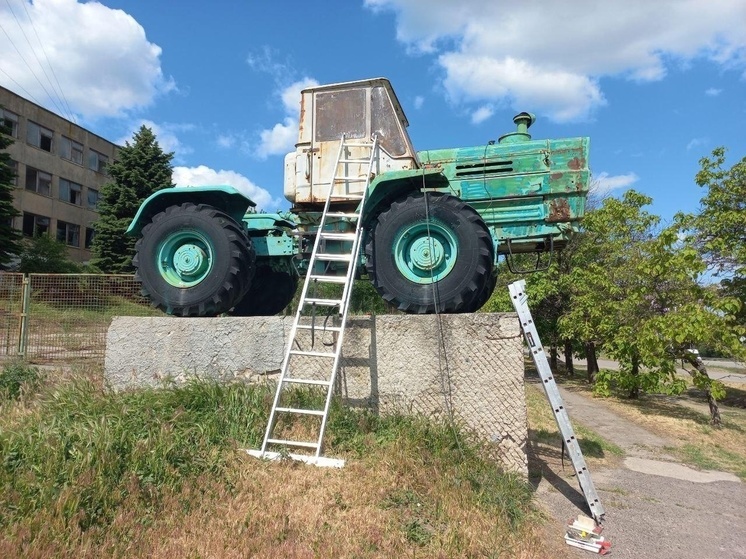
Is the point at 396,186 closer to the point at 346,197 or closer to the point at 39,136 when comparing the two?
the point at 346,197

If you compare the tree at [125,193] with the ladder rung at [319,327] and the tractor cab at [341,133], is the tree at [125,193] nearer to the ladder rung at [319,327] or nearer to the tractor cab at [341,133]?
the tractor cab at [341,133]

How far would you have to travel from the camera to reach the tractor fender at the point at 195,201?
5730 millimetres

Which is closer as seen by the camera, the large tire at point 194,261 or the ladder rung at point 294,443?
the ladder rung at point 294,443

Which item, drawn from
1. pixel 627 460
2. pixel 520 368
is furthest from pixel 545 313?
pixel 520 368

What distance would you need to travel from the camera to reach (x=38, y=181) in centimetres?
3120

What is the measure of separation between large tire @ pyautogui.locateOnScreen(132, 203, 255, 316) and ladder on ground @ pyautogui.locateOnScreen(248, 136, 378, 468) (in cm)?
80

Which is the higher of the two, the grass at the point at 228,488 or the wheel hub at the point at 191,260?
the wheel hub at the point at 191,260

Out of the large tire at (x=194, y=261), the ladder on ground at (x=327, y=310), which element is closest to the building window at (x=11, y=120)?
the large tire at (x=194, y=261)

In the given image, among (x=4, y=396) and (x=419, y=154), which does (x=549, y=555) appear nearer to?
(x=419, y=154)

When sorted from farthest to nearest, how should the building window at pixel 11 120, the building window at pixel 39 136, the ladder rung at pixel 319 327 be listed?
1. the building window at pixel 39 136
2. the building window at pixel 11 120
3. the ladder rung at pixel 319 327

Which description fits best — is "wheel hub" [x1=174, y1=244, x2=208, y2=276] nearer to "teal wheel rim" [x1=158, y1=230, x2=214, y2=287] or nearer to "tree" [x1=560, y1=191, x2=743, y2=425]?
"teal wheel rim" [x1=158, y1=230, x2=214, y2=287]

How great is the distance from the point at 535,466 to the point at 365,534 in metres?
2.92

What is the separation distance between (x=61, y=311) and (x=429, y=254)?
23.4ft

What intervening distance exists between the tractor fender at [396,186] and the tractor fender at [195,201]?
4.79ft
